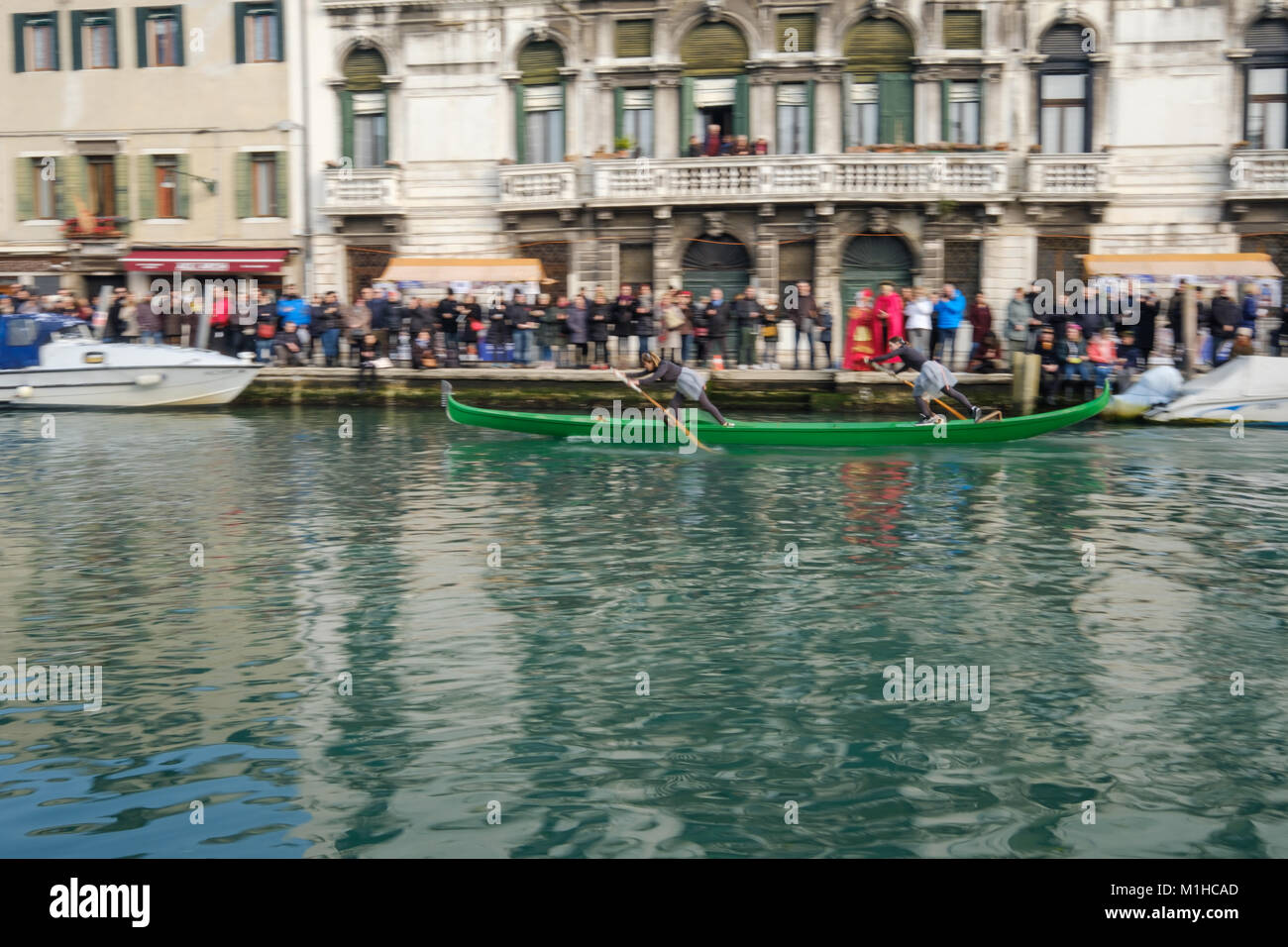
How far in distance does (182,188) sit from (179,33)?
3.86 m

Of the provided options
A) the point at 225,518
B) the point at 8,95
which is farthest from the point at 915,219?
the point at 8,95

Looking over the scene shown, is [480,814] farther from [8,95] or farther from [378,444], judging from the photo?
[8,95]

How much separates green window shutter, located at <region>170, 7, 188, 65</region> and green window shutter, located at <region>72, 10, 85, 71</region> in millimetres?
2560

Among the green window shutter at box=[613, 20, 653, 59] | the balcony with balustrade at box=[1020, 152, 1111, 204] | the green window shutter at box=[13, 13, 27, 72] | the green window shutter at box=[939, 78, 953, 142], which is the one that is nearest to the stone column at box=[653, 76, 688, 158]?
the green window shutter at box=[613, 20, 653, 59]

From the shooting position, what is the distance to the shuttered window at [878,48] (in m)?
33.8

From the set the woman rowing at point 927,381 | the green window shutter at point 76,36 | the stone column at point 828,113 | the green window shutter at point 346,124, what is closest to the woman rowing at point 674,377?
the woman rowing at point 927,381

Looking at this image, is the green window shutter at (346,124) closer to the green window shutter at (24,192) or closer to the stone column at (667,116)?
the stone column at (667,116)

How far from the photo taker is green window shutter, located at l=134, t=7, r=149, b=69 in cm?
3728

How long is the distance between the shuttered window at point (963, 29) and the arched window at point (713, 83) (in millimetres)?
4588

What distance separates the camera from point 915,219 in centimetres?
3350

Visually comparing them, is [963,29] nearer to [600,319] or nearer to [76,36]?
[600,319]

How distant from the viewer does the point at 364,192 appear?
35938mm

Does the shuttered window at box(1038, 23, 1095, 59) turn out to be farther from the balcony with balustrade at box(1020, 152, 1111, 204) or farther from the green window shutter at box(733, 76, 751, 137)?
the green window shutter at box(733, 76, 751, 137)
